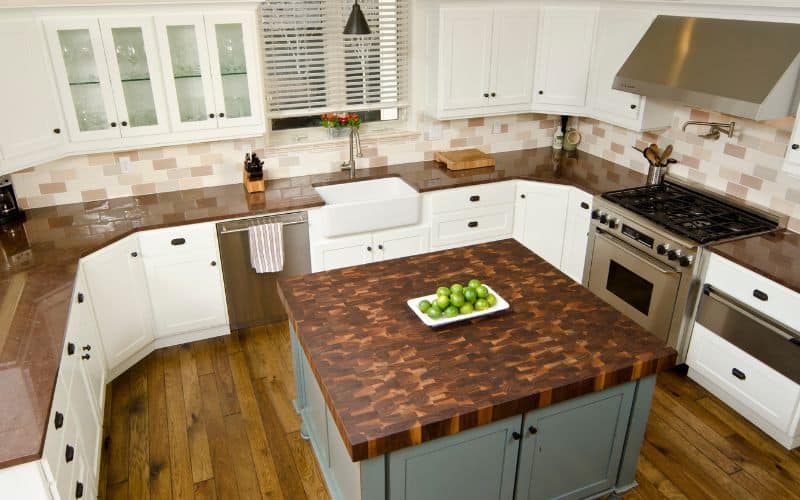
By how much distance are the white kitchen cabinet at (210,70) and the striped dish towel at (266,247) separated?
731 mm

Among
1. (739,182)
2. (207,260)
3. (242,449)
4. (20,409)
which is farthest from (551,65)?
(20,409)

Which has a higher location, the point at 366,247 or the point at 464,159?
the point at 464,159

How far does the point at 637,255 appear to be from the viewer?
3707mm

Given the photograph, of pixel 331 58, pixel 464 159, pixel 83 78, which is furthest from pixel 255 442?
pixel 331 58

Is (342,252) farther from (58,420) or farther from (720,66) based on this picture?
(720,66)

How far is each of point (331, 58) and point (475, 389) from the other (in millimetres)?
3078

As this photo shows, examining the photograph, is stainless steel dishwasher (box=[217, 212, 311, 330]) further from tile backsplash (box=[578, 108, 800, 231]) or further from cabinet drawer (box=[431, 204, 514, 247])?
tile backsplash (box=[578, 108, 800, 231])

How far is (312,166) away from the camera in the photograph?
4484mm

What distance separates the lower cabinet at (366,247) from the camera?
13.3 feet

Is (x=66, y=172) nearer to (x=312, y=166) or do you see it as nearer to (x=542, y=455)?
(x=312, y=166)

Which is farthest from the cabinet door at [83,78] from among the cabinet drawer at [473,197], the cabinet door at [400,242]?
the cabinet drawer at [473,197]

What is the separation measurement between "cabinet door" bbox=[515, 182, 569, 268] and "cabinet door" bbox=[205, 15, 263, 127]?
2.11 metres

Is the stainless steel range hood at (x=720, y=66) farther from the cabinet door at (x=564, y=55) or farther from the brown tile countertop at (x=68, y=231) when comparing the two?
the brown tile countertop at (x=68, y=231)

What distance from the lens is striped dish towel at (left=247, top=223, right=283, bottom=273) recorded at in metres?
3.81
